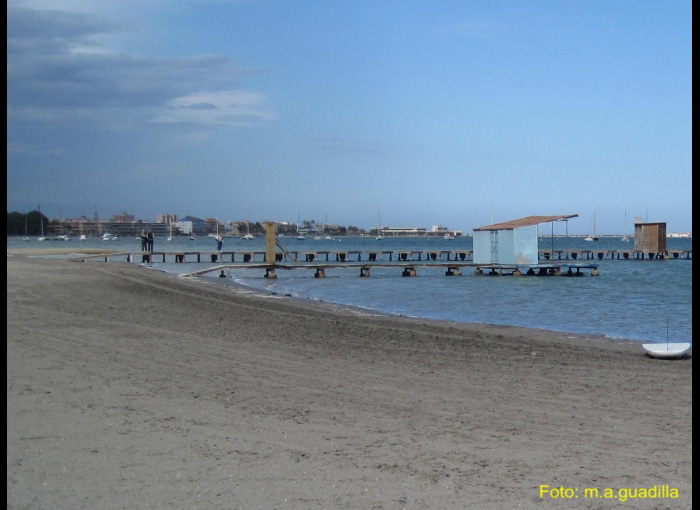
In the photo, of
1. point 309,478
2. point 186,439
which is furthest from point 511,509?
point 186,439

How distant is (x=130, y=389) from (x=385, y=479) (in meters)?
3.22

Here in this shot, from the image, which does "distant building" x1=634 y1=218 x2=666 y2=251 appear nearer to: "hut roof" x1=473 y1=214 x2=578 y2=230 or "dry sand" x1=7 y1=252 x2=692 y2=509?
"hut roof" x1=473 y1=214 x2=578 y2=230

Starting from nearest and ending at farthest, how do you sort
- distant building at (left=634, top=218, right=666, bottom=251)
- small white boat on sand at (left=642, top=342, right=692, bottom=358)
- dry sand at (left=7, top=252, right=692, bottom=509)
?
dry sand at (left=7, top=252, right=692, bottom=509), small white boat on sand at (left=642, top=342, right=692, bottom=358), distant building at (left=634, top=218, right=666, bottom=251)

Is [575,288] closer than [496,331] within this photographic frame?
No

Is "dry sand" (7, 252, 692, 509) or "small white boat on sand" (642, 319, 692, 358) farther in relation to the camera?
"small white boat on sand" (642, 319, 692, 358)

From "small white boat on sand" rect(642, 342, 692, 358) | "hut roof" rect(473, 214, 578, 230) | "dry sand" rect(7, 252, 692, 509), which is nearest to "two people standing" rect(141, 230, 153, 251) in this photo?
"hut roof" rect(473, 214, 578, 230)

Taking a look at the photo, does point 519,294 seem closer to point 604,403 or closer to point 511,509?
point 604,403

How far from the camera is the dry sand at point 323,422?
4.54 m

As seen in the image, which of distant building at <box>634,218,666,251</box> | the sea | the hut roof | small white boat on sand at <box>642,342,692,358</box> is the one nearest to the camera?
small white boat on sand at <box>642,342,692,358</box>

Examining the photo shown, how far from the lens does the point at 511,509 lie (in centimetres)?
434

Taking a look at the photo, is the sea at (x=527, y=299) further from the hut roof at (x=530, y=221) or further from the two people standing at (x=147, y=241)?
the two people standing at (x=147, y=241)

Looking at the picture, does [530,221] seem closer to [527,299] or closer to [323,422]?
[527,299]

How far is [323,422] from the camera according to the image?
609 centimetres

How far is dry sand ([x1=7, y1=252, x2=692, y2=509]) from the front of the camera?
4543 millimetres
